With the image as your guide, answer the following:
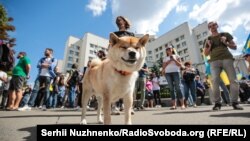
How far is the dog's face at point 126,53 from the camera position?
119 inches

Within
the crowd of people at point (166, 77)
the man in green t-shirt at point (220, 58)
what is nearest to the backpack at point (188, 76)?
the crowd of people at point (166, 77)

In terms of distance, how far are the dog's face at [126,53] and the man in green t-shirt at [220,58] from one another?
11.8ft

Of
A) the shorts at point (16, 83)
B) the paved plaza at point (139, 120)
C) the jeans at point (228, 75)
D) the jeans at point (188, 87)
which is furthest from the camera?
the jeans at point (188, 87)

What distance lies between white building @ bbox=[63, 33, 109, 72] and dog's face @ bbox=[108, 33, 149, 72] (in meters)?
66.0

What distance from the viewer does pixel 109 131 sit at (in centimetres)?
229

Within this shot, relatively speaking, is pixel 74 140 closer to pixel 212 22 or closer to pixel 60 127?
pixel 60 127

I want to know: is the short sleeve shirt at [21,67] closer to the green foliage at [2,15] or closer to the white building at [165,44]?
the green foliage at [2,15]

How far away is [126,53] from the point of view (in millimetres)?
3033

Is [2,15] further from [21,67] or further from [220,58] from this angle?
[220,58]

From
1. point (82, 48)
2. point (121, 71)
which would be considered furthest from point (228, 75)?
point (82, 48)

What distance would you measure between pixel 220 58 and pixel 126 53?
399cm

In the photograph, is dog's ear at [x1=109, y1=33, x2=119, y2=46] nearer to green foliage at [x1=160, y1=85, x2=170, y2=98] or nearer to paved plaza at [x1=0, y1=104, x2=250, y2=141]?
paved plaza at [x1=0, y1=104, x2=250, y2=141]

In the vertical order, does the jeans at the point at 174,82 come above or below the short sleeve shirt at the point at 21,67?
below

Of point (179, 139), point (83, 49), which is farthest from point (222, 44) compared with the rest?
point (83, 49)
